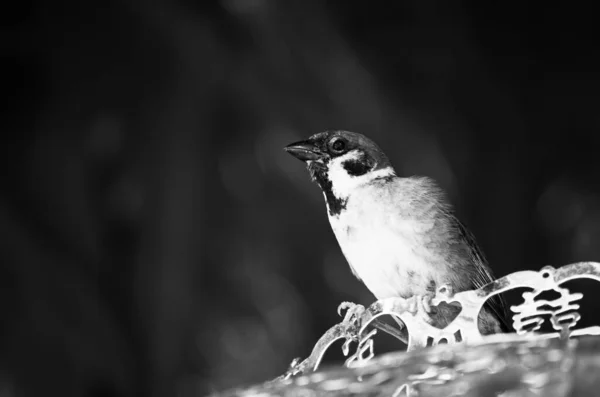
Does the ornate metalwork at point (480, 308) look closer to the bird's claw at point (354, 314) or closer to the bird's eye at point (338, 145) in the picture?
the bird's claw at point (354, 314)

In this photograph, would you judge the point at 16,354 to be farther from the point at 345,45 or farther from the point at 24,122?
the point at 345,45

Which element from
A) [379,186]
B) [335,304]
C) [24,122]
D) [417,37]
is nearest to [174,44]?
[24,122]

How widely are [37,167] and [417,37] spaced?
1586mm

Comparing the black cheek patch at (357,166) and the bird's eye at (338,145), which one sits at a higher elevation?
the bird's eye at (338,145)

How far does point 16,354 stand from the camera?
2314 millimetres

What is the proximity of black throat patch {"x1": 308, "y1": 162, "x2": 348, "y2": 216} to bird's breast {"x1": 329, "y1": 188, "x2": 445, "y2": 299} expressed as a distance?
0.15ft

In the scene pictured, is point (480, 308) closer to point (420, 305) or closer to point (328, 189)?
point (420, 305)

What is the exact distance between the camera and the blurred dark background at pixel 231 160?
2.47 metres

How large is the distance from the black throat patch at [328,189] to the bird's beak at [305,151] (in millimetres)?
21

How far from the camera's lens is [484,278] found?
1507 millimetres

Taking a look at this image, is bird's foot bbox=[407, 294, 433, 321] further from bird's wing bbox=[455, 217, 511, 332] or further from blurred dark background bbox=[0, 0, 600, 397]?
blurred dark background bbox=[0, 0, 600, 397]

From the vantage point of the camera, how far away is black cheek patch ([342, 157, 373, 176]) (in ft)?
4.96

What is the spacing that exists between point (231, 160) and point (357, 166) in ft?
4.10

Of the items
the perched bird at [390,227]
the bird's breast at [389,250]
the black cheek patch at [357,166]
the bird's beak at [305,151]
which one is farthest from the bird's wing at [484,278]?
the bird's beak at [305,151]
